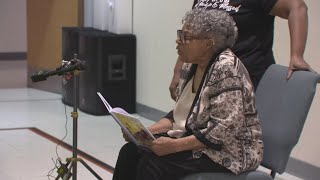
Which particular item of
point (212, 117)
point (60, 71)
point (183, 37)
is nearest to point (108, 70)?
point (60, 71)

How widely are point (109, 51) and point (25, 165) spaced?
2.11m

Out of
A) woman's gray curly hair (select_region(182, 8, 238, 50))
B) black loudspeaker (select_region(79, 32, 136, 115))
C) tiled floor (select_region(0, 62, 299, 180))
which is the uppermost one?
woman's gray curly hair (select_region(182, 8, 238, 50))

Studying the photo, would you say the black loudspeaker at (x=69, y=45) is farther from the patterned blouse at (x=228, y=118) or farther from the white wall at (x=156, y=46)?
the patterned blouse at (x=228, y=118)

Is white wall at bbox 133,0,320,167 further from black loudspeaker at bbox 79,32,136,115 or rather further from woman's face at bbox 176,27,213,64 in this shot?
woman's face at bbox 176,27,213,64

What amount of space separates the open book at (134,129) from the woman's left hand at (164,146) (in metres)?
0.03

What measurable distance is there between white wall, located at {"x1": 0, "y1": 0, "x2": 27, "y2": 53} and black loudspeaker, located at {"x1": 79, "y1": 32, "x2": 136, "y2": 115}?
4.84m

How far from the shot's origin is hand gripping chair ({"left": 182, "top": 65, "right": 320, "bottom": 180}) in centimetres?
240

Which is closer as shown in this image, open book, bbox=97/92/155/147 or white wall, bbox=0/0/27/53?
open book, bbox=97/92/155/147

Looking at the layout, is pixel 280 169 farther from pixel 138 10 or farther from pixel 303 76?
pixel 138 10

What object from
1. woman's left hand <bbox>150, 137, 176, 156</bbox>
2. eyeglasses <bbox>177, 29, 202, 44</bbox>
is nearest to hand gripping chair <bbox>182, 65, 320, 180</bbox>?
woman's left hand <bbox>150, 137, 176, 156</bbox>

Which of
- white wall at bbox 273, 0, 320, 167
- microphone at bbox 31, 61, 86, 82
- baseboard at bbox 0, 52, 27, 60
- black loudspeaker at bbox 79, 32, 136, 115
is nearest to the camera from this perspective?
microphone at bbox 31, 61, 86, 82

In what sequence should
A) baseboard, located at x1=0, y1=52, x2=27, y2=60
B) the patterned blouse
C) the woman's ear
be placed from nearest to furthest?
the patterned blouse → the woman's ear → baseboard, located at x1=0, y1=52, x2=27, y2=60

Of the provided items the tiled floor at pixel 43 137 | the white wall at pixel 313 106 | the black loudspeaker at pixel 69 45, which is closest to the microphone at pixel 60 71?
the tiled floor at pixel 43 137

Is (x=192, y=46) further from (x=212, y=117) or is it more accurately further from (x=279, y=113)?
(x=279, y=113)
